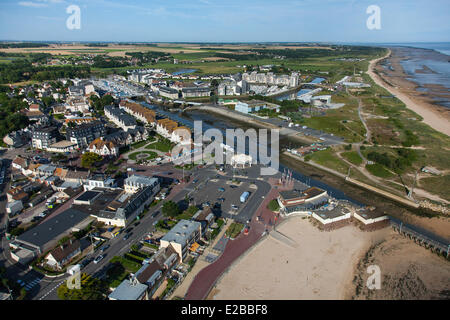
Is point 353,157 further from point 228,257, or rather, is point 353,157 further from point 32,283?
point 32,283

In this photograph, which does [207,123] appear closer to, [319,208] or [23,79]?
[319,208]

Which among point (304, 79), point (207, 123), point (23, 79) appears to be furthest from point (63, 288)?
point (304, 79)

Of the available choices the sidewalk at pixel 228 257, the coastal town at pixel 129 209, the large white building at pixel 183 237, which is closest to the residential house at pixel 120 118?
the coastal town at pixel 129 209

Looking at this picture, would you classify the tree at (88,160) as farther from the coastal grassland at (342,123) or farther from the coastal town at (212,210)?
the coastal grassland at (342,123)

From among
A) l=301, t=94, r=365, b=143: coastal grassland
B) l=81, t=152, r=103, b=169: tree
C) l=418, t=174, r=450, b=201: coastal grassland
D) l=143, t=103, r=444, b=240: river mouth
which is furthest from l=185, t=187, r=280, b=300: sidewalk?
l=301, t=94, r=365, b=143: coastal grassland

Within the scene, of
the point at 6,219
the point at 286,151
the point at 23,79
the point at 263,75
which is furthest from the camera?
the point at 263,75
